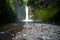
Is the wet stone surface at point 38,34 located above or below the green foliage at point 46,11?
below

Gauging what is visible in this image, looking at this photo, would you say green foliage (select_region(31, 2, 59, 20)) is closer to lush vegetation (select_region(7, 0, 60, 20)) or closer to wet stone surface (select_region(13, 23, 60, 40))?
lush vegetation (select_region(7, 0, 60, 20))

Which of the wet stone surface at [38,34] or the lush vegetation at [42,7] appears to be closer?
the wet stone surface at [38,34]

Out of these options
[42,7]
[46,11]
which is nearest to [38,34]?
[46,11]

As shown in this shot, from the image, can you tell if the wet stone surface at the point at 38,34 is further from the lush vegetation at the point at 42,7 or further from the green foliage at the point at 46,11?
the lush vegetation at the point at 42,7

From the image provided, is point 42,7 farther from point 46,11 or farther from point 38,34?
point 38,34

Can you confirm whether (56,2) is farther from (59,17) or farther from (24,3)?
(24,3)

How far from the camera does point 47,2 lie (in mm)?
18562

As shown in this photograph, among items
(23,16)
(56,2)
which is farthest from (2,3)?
(56,2)

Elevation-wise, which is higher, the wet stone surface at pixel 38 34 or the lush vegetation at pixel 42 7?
the lush vegetation at pixel 42 7

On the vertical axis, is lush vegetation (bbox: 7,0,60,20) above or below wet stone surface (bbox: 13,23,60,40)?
above

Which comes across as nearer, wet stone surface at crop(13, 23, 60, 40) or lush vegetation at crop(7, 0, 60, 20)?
wet stone surface at crop(13, 23, 60, 40)

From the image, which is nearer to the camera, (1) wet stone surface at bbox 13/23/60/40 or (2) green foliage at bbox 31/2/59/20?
(1) wet stone surface at bbox 13/23/60/40

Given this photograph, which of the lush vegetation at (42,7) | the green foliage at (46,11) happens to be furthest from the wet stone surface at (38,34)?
the lush vegetation at (42,7)

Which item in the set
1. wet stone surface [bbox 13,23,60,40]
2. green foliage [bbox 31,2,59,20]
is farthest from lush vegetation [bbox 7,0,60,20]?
wet stone surface [bbox 13,23,60,40]
